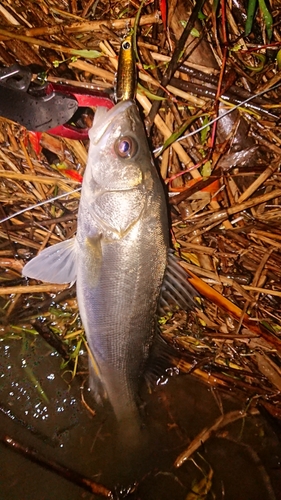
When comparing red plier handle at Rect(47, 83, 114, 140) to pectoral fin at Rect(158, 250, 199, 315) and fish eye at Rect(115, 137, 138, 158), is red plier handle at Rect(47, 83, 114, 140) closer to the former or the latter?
fish eye at Rect(115, 137, 138, 158)

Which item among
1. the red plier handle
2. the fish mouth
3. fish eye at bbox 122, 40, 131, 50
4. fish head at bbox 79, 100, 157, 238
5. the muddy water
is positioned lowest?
the muddy water

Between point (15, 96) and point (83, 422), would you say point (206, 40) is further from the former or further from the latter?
point (83, 422)

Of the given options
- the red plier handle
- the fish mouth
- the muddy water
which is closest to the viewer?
the fish mouth

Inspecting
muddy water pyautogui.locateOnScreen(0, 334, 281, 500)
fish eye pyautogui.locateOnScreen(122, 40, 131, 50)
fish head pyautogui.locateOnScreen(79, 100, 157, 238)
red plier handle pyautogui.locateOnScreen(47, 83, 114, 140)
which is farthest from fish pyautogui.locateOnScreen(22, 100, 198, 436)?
muddy water pyautogui.locateOnScreen(0, 334, 281, 500)

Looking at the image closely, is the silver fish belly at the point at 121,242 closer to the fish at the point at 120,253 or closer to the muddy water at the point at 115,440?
the fish at the point at 120,253

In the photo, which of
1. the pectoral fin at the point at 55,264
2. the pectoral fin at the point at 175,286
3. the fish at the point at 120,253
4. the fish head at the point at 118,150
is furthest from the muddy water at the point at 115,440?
the fish head at the point at 118,150

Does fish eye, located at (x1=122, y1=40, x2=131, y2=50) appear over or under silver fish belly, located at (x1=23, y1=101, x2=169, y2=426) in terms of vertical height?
over

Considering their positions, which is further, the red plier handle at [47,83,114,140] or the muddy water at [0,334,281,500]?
the muddy water at [0,334,281,500]
